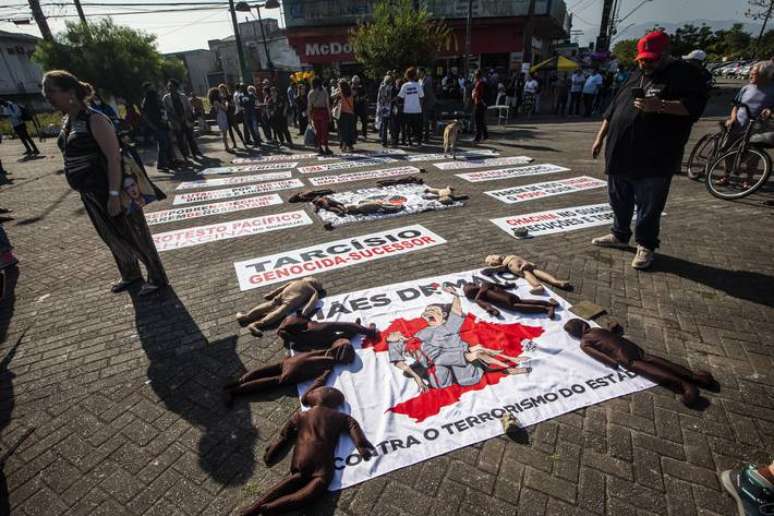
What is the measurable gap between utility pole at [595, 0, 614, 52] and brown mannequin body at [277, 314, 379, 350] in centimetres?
5557

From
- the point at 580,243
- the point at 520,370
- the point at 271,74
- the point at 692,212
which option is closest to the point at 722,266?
the point at 580,243

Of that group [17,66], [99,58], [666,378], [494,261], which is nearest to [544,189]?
[494,261]

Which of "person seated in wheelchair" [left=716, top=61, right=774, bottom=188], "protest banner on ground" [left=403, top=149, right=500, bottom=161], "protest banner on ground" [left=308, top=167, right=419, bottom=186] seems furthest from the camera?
"protest banner on ground" [left=403, top=149, right=500, bottom=161]

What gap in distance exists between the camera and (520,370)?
2922 millimetres

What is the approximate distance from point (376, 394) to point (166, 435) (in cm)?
143

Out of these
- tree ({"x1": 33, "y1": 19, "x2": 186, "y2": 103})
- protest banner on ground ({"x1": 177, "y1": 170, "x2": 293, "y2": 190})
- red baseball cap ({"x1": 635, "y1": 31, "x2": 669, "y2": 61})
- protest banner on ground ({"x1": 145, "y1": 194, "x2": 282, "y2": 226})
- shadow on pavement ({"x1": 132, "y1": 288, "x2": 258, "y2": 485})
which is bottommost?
shadow on pavement ({"x1": 132, "y1": 288, "x2": 258, "y2": 485})

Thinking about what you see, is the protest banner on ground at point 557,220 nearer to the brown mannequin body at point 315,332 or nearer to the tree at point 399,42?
the brown mannequin body at point 315,332

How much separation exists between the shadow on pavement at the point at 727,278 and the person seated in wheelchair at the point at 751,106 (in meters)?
3.75

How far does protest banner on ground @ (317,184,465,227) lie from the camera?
648 centimetres

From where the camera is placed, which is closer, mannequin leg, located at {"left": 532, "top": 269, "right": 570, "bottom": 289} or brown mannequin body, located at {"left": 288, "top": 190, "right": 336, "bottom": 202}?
mannequin leg, located at {"left": 532, "top": 269, "right": 570, "bottom": 289}

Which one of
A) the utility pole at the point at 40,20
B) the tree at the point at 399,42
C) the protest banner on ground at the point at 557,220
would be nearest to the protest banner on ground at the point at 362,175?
the protest banner on ground at the point at 557,220

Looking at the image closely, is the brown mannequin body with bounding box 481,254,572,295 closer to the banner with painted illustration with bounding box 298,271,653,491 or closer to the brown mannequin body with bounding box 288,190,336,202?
the banner with painted illustration with bounding box 298,271,653,491

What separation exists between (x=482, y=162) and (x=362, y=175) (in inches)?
132

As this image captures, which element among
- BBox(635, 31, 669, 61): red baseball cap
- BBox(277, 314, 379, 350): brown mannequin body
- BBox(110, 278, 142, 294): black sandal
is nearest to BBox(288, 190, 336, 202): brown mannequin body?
BBox(110, 278, 142, 294): black sandal
